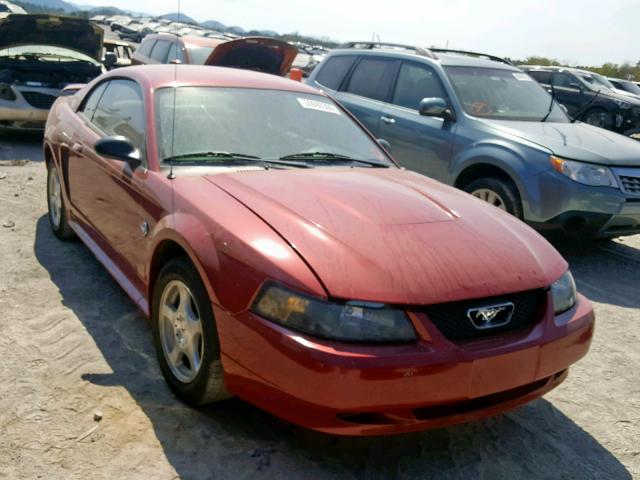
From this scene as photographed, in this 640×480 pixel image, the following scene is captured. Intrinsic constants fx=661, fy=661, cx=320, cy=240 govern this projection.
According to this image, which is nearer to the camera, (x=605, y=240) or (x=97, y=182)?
(x=97, y=182)

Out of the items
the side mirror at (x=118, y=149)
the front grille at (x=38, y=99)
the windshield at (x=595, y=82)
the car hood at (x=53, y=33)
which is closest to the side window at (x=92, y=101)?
the side mirror at (x=118, y=149)

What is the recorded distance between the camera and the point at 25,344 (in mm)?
3426

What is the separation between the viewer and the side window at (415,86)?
6570 mm

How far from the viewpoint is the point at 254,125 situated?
12.2 ft

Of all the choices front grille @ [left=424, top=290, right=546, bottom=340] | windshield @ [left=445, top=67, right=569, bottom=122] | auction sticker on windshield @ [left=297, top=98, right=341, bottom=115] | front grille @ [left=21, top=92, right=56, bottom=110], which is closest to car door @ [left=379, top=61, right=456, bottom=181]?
windshield @ [left=445, top=67, right=569, bottom=122]

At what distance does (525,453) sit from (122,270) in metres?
2.30

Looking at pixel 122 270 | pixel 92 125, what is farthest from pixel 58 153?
pixel 122 270

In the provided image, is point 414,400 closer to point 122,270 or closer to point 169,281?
point 169,281

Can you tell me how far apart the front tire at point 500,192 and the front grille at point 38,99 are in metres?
5.71

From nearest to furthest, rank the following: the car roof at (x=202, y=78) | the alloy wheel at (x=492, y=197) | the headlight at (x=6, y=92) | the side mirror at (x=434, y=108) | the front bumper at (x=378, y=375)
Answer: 1. the front bumper at (x=378, y=375)
2. the car roof at (x=202, y=78)
3. the alloy wheel at (x=492, y=197)
4. the side mirror at (x=434, y=108)
5. the headlight at (x=6, y=92)

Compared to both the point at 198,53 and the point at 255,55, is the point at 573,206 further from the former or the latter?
the point at 198,53

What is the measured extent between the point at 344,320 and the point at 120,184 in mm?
1836

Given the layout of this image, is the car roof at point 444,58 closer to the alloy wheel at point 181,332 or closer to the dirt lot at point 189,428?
the dirt lot at point 189,428

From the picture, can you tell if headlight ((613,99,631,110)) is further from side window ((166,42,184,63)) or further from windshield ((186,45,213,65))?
side window ((166,42,184,63))
